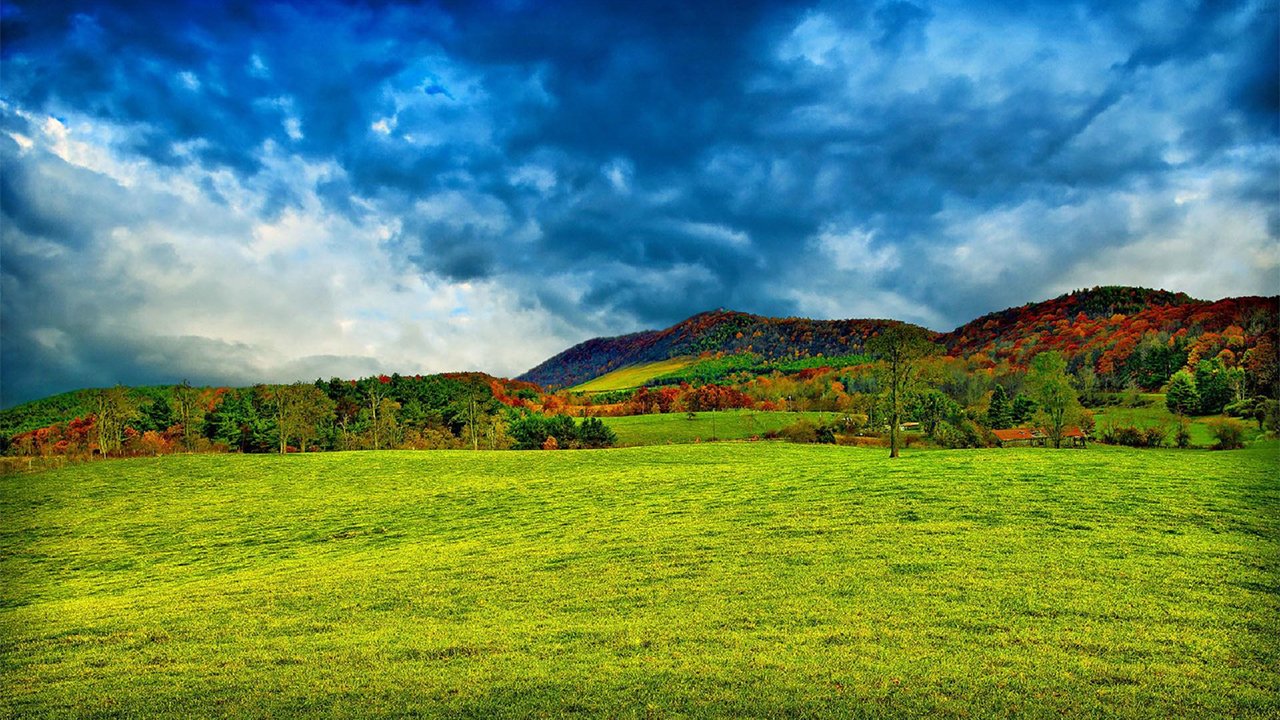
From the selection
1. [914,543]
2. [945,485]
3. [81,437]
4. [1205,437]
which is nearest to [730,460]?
[945,485]

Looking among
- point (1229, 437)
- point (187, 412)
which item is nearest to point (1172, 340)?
point (1229, 437)

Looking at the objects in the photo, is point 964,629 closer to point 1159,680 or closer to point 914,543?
point 1159,680

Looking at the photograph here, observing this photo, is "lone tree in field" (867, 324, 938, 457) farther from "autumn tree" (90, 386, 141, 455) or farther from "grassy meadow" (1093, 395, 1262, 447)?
"autumn tree" (90, 386, 141, 455)

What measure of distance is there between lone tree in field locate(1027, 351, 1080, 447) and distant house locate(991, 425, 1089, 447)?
Result: 2.04m

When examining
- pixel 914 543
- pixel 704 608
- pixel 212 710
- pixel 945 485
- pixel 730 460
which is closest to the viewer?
pixel 212 710

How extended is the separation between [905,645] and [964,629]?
1714mm

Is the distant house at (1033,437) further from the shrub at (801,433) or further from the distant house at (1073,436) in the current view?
the shrub at (801,433)

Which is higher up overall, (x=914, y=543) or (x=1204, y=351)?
(x=1204, y=351)

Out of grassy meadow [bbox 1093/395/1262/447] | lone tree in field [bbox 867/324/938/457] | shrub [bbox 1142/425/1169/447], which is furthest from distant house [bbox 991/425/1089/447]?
lone tree in field [bbox 867/324/938/457]

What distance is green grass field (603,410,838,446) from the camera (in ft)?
369

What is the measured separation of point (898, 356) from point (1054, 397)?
127ft

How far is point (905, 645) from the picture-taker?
11.4 m

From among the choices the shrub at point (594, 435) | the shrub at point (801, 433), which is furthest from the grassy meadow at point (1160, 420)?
the shrub at point (594, 435)

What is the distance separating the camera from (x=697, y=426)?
12375cm
